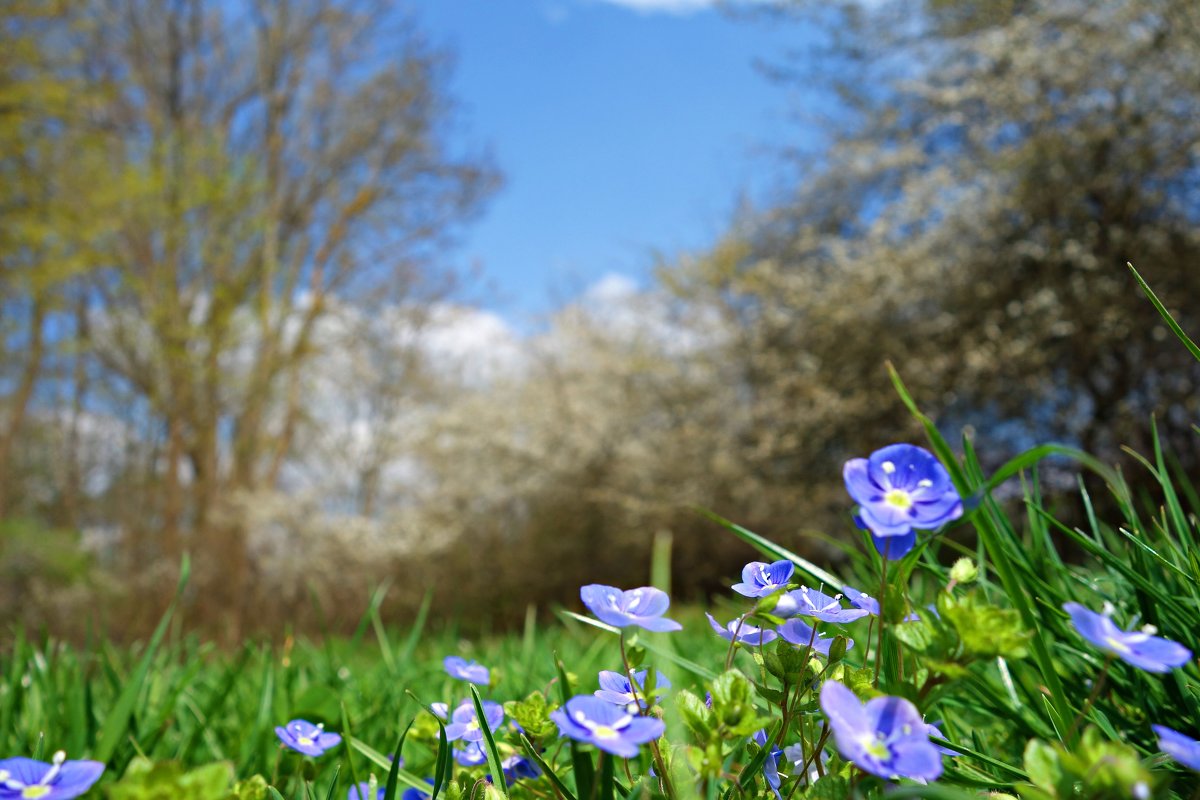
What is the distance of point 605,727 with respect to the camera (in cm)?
49

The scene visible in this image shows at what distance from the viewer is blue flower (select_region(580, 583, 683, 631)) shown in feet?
1.72

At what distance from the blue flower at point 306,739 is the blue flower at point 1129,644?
58 cm

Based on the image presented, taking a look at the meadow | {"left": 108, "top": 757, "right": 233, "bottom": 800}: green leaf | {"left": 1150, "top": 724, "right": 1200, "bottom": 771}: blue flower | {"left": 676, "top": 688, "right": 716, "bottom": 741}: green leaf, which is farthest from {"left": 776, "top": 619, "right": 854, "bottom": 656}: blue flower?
{"left": 108, "top": 757, "right": 233, "bottom": 800}: green leaf

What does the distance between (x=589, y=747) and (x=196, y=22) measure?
1201 cm

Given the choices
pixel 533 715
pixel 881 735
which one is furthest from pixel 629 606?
pixel 881 735

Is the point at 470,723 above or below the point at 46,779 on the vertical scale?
below

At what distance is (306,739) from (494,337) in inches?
427

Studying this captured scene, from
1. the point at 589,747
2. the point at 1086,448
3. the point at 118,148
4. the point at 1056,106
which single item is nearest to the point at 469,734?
the point at 589,747

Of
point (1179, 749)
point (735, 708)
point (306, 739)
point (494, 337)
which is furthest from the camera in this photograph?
point (494, 337)

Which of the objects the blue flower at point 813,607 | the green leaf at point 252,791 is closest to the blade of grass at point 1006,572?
the blue flower at point 813,607

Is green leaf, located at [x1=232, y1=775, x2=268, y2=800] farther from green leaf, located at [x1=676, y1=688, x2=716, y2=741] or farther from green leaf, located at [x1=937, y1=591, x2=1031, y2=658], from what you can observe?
green leaf, located at [x1=937, y1=591, x2=1031, y2=658]

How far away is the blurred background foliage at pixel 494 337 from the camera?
6.29 m

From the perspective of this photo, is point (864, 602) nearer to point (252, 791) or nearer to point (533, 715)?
point (533, 715)

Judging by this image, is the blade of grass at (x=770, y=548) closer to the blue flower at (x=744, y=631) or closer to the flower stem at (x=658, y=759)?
the blue flower at (x=744, y=631)
